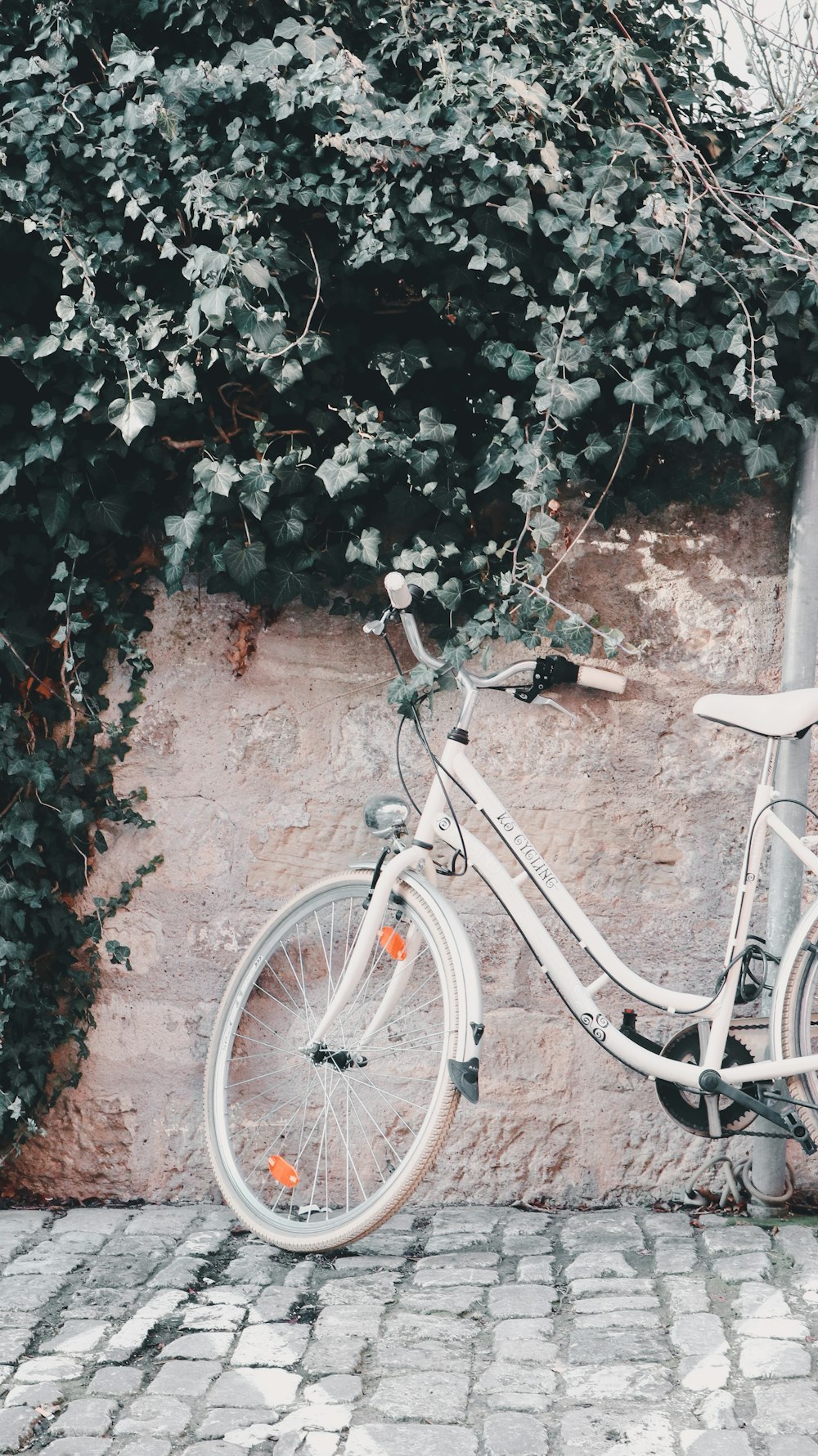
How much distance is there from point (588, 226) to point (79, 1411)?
8.93 feet

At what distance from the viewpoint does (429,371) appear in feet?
10.6

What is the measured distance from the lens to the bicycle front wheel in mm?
3199

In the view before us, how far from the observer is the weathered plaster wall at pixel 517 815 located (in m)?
3.30

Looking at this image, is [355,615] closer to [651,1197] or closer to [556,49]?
[556,49]

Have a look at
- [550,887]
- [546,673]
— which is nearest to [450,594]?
[546,673]

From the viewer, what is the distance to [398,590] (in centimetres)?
280

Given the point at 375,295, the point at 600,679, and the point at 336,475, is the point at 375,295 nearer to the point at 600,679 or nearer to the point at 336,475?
the point at 336,475

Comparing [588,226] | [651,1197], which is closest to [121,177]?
[588,226]

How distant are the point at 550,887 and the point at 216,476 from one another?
4.25 feet

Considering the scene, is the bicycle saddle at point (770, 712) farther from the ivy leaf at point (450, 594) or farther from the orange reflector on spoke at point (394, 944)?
the orange reflector on spoke at point (394, 944)

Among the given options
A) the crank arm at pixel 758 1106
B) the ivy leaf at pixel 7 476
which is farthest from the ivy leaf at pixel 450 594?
the crank arm at pixel 758 1106

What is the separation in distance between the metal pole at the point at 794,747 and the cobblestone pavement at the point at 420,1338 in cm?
17

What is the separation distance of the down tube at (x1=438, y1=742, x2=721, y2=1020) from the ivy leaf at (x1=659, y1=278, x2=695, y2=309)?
1.18 m

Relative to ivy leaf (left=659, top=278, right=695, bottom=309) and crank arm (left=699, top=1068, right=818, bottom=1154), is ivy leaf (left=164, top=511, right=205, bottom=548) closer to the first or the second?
ivy leaf (left=659, top=278, right=695, bottom=309)
